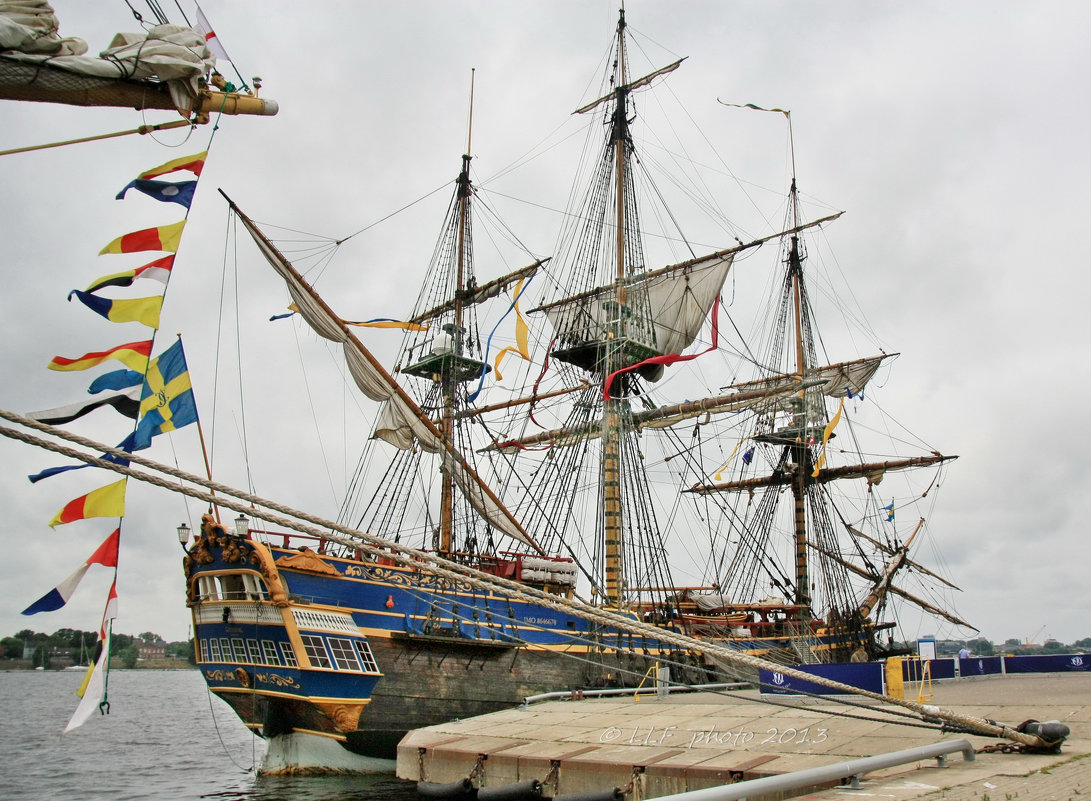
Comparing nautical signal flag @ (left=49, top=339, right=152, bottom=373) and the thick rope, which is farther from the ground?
nautical signal flag @ (left=49, top=339, right=152, bottom=373)

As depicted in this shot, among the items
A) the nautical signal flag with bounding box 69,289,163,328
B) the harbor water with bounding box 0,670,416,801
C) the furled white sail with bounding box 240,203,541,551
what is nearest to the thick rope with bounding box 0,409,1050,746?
the nautical signal flag with bounding box 69,289,163,328

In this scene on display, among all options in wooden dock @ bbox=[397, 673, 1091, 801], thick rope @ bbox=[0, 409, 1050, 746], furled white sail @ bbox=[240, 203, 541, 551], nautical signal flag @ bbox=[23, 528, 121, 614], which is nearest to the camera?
thick rope @ bbox=[0, 409, 1050, 746]

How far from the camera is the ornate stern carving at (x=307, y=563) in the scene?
65.9 ft

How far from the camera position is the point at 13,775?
27547mm

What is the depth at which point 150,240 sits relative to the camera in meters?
11.7

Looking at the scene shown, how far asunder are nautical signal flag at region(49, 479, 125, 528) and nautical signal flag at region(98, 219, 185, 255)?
3619mm

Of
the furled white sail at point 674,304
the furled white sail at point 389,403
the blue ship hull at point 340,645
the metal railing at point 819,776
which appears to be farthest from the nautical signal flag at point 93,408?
the furled white sail at point 674,304

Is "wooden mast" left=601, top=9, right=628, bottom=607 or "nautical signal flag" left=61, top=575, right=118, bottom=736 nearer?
"nautical signal flag" left=61, top=575, right=118, bottom=736

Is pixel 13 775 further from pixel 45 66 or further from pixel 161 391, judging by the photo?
pixel 45 66

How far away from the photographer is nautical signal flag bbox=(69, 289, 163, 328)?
37.3 ft

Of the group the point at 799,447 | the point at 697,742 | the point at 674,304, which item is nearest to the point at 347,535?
the point at 697,742

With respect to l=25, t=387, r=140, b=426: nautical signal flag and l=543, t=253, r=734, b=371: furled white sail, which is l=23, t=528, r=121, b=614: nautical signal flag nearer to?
l=25, t=387, r=140, b=426: nautical signal flag

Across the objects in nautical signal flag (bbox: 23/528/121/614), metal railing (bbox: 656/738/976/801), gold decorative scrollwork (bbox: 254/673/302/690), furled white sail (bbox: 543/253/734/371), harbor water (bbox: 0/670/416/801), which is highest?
furled white sail (bbox: 543/253/734/371)

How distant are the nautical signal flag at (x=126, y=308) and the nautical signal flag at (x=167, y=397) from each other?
5.55ft
